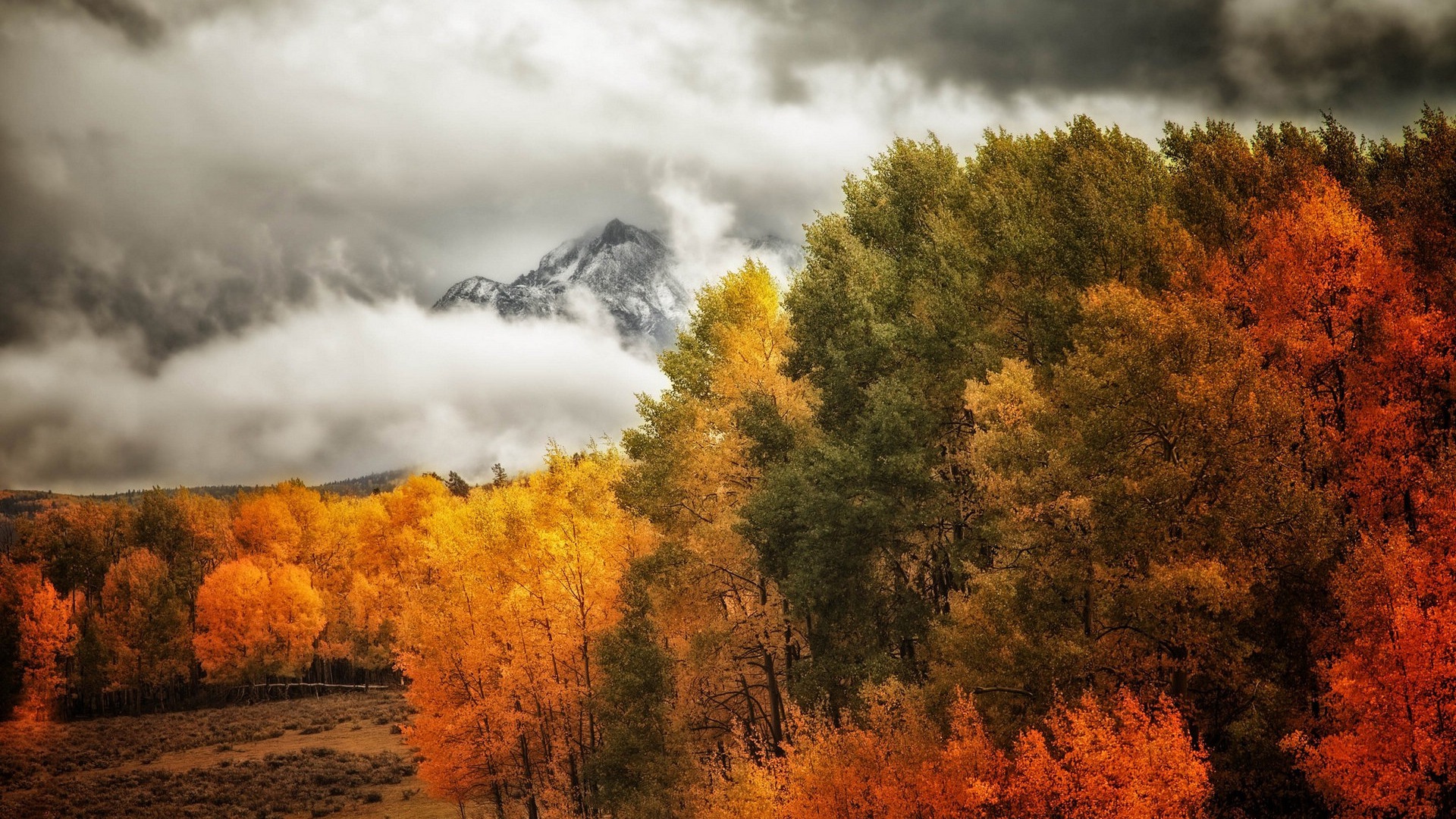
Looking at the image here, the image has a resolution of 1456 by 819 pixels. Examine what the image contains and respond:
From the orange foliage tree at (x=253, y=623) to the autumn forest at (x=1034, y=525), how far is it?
47.7 metres

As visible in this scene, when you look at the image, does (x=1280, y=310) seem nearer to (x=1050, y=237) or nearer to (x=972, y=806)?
(x=1050, y=237)

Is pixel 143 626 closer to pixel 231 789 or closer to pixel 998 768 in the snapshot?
pixel 231 789

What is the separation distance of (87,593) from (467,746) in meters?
74.1

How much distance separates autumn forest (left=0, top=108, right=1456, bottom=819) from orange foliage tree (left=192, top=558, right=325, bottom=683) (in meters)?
47.7

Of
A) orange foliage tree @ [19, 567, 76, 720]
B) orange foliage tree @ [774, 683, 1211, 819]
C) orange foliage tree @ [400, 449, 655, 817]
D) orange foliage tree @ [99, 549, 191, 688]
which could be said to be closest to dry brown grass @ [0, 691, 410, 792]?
orange foliage tree @ [19, 567, 76, 720]

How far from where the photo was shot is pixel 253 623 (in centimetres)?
7481

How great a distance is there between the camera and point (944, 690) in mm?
20266

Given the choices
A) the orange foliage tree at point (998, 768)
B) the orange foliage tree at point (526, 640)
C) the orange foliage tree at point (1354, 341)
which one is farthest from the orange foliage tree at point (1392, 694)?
the orange foliage tree at point (526, 640)

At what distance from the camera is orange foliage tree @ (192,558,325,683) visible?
7519cm

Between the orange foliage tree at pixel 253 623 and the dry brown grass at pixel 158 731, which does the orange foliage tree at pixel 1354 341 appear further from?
the orange foliage tree at pixel 253 623

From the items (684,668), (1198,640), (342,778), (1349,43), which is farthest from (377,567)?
(1349,43)

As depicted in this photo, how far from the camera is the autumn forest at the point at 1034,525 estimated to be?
1767 centimetres

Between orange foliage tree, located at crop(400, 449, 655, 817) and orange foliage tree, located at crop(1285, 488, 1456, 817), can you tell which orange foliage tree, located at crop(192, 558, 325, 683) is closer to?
orange foliage tree, located at crop(400, 449, 655, 817)

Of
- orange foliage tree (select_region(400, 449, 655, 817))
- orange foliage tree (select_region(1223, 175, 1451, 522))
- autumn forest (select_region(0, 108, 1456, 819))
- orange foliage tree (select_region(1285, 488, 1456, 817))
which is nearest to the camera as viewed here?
orange foliage tree (select_region(1285, 488, 1456, 817))
